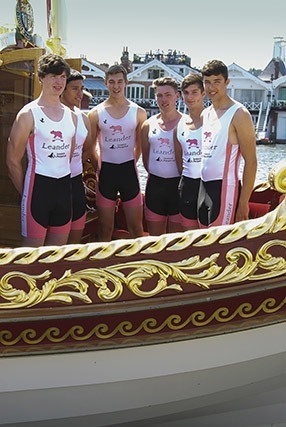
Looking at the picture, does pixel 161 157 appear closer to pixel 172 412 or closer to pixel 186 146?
pixel 186 146

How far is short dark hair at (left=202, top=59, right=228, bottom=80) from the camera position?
239cm

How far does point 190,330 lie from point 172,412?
0.41m

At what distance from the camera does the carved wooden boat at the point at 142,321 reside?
184 centimetres

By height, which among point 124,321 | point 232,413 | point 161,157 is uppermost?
point 161,157

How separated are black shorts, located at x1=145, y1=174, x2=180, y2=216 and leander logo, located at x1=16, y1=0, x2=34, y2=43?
3.25ft

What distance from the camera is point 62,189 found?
2.41m

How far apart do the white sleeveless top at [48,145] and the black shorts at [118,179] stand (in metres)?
0.66

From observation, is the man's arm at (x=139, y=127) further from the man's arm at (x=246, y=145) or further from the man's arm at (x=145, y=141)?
the man's arm at (x=246, y=145)

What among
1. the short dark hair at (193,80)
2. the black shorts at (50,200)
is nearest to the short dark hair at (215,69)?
the short dark hair at (193,80)

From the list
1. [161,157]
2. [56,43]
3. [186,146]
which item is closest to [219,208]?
[186,146]

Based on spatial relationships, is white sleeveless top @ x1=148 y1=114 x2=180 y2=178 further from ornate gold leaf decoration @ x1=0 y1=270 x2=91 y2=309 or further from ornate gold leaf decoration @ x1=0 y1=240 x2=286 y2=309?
ornate gold leaf decoration @ x1=0 y1=270 x2=91 y2=309

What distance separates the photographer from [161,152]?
9.59 ft

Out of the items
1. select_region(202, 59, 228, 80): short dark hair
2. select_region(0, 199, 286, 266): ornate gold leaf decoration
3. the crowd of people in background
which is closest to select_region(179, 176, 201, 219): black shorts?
the crowd of people in background

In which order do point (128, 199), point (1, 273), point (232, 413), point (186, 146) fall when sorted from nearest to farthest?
point (1, 273), point (232, 413), point (186, 146), point (128, 199)
